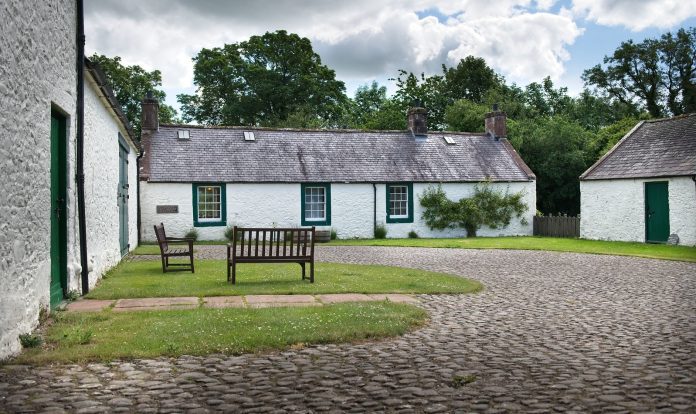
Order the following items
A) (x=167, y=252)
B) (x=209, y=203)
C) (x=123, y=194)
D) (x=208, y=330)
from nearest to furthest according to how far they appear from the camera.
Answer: (x=208, y=330)
(x=167, y=252)
(x=123, y=194)
(x=209, y=203)

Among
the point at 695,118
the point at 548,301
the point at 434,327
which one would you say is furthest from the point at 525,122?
the point at 434,327

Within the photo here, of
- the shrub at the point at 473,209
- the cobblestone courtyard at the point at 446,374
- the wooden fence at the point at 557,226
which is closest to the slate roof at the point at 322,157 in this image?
the shrub at the point at 473,209

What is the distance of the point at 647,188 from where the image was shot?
25.1 metres

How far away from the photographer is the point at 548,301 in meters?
10.5

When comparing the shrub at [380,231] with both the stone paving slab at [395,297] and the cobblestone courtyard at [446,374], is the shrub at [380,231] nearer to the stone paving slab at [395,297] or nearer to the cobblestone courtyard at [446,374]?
the stone paving slab at [395,297]

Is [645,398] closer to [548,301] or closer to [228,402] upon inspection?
[228,402]

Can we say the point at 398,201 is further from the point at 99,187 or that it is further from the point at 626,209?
the point at 99,187

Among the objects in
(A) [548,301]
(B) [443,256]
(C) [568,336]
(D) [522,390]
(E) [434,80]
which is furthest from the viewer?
(E) [434,80]

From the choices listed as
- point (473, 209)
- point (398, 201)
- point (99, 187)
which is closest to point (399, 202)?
point (398, 201)

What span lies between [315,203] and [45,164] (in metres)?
21.2

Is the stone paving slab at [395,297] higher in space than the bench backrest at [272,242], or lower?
lower

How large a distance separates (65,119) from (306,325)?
5.27 metres

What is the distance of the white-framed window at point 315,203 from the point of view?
29125mm

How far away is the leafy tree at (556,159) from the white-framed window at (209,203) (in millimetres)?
18820
